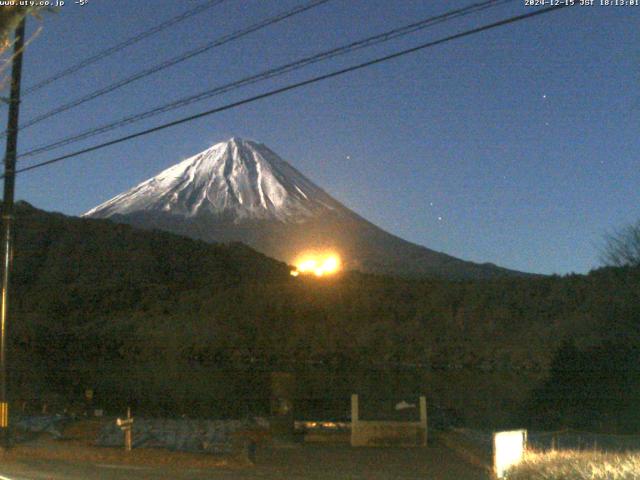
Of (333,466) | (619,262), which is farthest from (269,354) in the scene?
(333,466)

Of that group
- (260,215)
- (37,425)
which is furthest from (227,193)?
(37,425)

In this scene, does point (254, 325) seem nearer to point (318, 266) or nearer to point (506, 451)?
point (318, 266)

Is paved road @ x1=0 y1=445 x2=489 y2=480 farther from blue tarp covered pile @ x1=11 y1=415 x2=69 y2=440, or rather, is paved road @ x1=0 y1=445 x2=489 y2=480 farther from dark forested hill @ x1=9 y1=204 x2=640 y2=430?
dark forested hill @ x1=9 y1=204 x2=640 y2=430

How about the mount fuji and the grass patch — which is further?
the mount fuji

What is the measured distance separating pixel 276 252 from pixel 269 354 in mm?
63828

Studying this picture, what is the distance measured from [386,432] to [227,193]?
4219 inches

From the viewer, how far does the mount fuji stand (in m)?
112

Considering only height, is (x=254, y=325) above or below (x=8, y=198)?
below

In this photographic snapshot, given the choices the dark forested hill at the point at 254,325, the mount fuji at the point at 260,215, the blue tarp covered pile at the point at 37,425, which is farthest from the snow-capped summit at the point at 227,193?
the blue tarp covered pile at the point at 37,425

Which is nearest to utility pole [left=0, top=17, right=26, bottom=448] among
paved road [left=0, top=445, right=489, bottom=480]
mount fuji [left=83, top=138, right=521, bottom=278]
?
paved road [left=0, top=445, right=489, bottom=480]

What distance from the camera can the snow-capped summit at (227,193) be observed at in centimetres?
11750

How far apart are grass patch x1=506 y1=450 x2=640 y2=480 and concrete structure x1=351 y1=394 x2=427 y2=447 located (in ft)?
24.2

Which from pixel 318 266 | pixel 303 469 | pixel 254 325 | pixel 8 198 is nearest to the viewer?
pixel 303 469

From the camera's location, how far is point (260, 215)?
122 m
